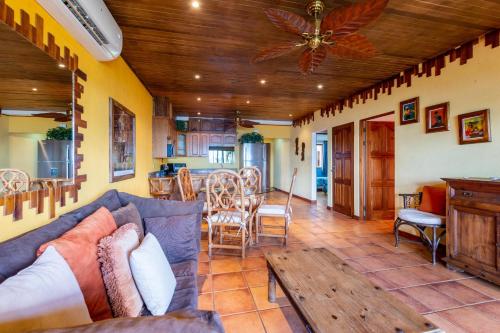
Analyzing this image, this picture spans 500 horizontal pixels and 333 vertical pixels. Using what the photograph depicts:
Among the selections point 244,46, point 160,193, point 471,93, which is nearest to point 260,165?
point 160,193

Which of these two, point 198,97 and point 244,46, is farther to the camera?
point 198,97

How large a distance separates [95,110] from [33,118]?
0.82m

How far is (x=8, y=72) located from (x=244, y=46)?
88.1 inches

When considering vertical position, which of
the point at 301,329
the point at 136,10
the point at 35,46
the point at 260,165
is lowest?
the point at 301,329

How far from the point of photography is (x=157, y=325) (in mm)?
490

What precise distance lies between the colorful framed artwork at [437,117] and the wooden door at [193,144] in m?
5.47

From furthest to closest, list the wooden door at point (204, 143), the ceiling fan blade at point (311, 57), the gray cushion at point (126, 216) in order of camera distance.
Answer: the wooden door at point (204, 143)
the ceiling fan blade at point (311, 57)
the gray cushion at point (126, 216)

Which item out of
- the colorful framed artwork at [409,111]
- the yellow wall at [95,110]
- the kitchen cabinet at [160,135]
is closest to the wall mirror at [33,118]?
the yellow wall at [95,110]

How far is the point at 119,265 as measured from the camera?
1123mm

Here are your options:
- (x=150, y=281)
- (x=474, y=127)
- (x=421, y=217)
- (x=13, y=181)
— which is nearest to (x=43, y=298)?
(x=150, y=281)

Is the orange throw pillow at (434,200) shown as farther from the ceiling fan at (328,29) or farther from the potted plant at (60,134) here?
the potted plant at (60,134)

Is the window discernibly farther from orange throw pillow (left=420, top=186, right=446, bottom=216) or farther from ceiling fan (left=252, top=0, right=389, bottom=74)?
orange throw pillow (left=420, top=186, right=446, bottom=216)

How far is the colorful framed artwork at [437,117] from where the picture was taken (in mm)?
3010

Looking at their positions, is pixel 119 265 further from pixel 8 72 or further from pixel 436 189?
pixel 436 189
